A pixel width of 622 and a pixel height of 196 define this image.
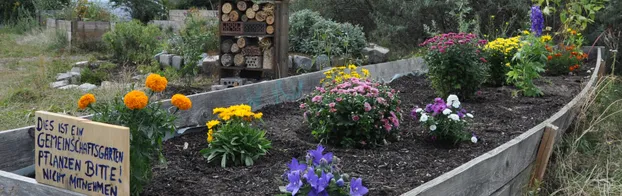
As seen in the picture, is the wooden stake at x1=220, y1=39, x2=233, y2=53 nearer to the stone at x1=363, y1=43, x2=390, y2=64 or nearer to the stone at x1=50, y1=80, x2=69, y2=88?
the stone at x1=50, y1=80, x2=69, y2=88

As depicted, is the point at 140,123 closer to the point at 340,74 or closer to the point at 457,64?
the point at 340,74

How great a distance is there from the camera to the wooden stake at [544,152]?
4.11 m

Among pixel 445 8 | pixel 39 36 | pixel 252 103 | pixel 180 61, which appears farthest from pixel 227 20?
pixel 39 36

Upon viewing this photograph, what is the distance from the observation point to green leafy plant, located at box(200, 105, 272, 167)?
3645mm

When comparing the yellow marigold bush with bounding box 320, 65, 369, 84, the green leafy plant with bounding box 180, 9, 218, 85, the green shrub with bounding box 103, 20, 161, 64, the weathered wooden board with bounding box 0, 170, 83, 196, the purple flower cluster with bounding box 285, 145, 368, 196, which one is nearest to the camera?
the purple flower cluster with bounding box 285, 145, 368, 196

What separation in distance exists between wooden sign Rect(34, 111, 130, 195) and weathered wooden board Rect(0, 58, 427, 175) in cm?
64

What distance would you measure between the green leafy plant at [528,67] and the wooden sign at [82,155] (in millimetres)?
Result: 4675

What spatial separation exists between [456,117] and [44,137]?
254 cm

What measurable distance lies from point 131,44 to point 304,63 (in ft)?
11.0

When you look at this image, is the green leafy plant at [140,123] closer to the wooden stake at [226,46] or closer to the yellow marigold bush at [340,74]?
the yellow marigold bush at [340,74]

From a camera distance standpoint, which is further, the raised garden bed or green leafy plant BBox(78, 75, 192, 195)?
the raised garden bed

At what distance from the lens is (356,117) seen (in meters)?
3.97

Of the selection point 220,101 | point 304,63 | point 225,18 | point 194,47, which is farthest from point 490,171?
point 194,47

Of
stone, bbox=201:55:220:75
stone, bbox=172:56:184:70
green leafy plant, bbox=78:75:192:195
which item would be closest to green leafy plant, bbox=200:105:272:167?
green leafy plant, bbox=78:75:192:195
